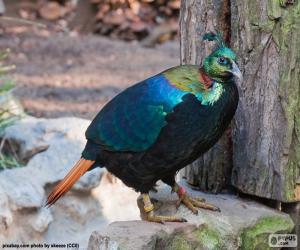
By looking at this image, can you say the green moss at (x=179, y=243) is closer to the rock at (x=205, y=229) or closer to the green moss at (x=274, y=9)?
the rock at (x=205, y=229)

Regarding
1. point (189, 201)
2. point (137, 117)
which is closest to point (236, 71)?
point (137, 117)

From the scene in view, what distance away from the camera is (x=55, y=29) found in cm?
843

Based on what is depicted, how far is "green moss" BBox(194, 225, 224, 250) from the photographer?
10.8ft

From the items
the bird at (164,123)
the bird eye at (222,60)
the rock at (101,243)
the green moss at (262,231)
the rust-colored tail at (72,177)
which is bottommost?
the green moss at (262,231)

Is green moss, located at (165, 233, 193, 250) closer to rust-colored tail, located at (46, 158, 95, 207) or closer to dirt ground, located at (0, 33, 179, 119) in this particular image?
rust-colored tail, located at (46, 158, 95, 207)

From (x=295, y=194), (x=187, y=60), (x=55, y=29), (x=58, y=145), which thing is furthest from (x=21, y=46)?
(x=295, y=194)

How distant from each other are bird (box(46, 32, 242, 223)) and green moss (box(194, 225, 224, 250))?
4.1 inches

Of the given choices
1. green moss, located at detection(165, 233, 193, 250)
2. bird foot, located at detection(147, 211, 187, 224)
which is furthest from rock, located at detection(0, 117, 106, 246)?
green moss, located at detection(165, 233, 193, 250)

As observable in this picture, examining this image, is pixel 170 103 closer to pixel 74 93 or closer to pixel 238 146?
pixel 238 146

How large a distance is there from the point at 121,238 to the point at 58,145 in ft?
4.90

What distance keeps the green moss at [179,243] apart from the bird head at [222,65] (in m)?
0.71

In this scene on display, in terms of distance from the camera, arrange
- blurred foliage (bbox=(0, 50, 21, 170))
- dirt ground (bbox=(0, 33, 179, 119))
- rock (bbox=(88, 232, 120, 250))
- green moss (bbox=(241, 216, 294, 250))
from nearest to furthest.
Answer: rock (bbox=(88, 232, 120, 250)) < green moss (bbox=(241, 216, 294, 250)) < blurred foliage (bbox=(0, 50, 21, 170)) < dirt ground (bbox=(0, 33, 179, 119))

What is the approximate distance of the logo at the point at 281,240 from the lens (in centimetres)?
346

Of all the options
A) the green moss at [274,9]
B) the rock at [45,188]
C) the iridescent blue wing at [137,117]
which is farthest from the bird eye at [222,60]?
the rock at [45,188]
